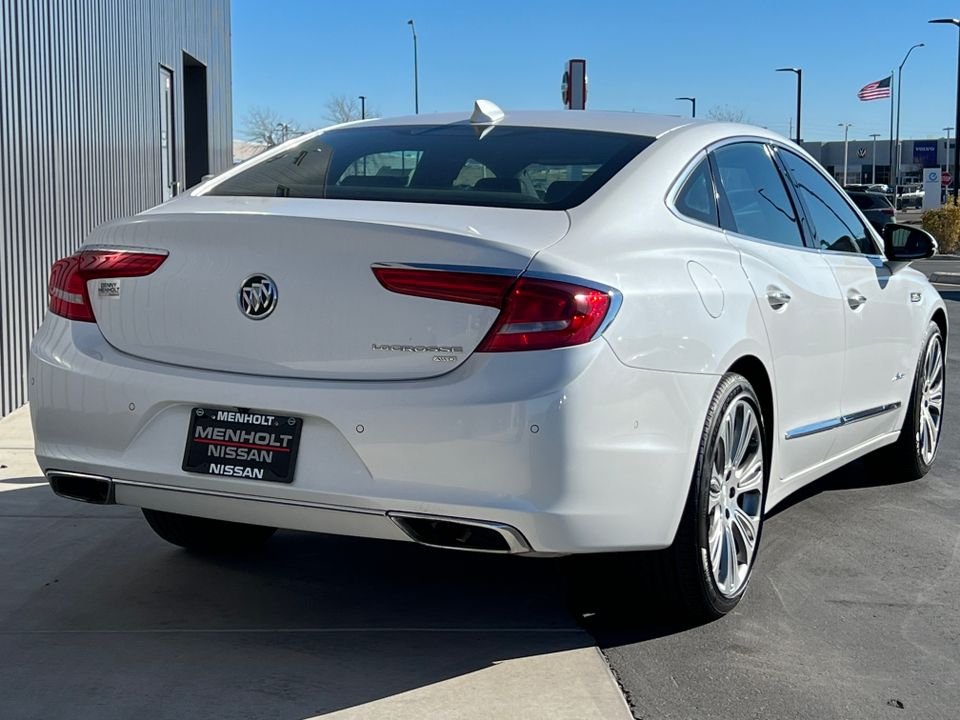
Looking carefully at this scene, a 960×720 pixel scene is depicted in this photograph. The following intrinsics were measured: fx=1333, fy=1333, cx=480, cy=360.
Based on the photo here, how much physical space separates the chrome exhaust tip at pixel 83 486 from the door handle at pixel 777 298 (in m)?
2.23

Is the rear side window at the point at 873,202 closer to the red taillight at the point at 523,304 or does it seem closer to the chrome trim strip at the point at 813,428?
the chrome trim strip at the point at 813,428

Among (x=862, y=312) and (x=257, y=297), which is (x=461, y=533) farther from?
(x=862, y=312)

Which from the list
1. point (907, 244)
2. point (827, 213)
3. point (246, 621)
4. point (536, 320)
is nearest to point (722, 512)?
point (536, 320)

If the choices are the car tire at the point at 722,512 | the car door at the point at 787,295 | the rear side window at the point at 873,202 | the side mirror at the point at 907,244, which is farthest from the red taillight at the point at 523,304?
the rear side window at the point at 873,202

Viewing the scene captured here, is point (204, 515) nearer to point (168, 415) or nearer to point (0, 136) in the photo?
point (168, 415)

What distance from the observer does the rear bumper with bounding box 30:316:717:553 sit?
11.4ft

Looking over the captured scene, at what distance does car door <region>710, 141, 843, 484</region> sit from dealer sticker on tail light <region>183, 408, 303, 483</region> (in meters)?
1.70

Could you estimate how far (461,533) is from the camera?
3611mm

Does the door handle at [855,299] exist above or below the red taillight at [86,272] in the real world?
below

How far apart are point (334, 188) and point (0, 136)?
4.32 meters

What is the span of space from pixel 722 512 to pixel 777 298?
80 cm

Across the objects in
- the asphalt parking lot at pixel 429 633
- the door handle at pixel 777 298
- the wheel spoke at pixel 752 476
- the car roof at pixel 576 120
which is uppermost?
the car roof at pixel 576 120

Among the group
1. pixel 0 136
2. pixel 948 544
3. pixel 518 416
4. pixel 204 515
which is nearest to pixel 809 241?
pixel 948 544

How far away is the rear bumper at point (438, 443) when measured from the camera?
3.48 metres
